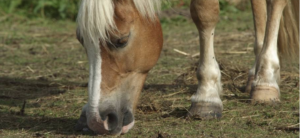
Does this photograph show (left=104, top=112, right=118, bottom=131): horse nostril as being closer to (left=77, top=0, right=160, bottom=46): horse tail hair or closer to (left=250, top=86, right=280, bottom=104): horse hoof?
(left=77, top=0, right=160, bottom=46): horse tail hair

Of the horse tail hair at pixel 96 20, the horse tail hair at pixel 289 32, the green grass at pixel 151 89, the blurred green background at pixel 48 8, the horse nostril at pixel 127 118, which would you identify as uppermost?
the horse tail hair at pixel 96 20

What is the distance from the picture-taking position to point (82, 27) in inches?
110

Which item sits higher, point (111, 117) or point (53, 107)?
point (111, 117)

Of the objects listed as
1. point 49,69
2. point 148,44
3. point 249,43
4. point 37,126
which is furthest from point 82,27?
point 249,43

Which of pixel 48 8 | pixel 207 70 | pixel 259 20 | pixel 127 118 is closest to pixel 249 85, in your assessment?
pixel 259 20

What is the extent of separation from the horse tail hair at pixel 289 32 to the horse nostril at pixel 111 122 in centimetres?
215

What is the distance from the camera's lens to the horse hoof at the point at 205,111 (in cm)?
347

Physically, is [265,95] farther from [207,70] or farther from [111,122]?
[111,122]

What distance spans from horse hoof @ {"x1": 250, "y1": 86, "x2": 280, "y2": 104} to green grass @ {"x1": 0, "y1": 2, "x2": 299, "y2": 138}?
70 mm

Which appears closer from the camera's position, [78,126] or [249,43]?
[78,126]

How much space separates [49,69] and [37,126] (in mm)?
2191

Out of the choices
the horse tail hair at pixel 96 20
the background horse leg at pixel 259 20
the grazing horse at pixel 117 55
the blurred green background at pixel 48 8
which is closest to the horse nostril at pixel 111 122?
the grazing horse at pixel 117 55

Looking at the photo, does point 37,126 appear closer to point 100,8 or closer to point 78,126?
point 78,126

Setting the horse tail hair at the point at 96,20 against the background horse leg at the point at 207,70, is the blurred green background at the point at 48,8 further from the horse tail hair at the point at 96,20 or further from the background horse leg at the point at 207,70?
the horse tail hair at the point at 96,20
